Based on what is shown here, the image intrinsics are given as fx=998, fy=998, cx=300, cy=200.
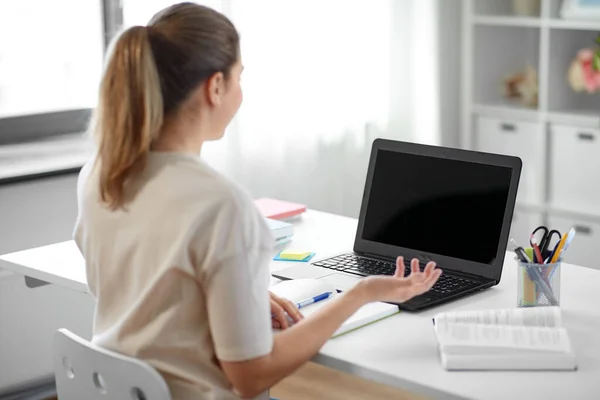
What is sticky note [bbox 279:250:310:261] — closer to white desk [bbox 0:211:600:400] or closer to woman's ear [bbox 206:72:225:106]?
white desk [bbox 0:211:600:400]

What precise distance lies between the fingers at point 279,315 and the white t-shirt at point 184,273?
0.21 metres

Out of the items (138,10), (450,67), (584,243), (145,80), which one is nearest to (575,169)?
(584,243)

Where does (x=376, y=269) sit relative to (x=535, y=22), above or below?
below

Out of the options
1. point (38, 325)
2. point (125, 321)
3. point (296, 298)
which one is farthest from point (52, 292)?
point (125, 321)

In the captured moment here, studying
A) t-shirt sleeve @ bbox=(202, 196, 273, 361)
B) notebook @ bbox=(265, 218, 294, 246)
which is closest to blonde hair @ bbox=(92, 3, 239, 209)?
t-shirt sleeve @ bbox=(202, 196, 273, 361)

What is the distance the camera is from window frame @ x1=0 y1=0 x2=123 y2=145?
297 cm

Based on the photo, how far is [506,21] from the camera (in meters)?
3.76

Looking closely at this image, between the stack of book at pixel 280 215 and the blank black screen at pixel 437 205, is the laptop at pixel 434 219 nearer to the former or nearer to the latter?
the blank black screen at pixel 437 205

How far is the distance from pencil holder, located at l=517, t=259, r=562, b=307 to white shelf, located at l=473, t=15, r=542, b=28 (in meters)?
2.05

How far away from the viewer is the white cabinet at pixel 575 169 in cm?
358

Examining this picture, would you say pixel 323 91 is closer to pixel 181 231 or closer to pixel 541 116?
pixel 541 116

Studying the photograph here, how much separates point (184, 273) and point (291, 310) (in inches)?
12.8

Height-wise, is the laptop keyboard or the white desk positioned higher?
the laptop keyboard

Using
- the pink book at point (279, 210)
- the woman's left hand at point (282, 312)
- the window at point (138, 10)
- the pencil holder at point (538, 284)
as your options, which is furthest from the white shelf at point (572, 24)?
the woman's left hand at point (282, 312)
